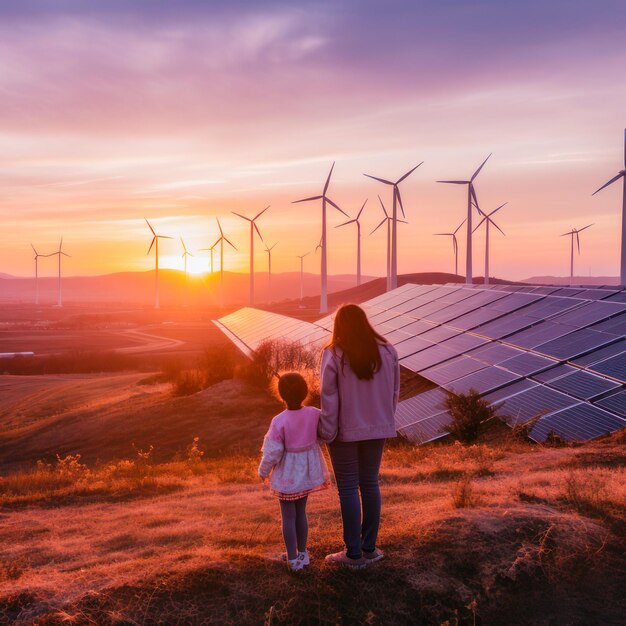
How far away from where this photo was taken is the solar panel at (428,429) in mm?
16703

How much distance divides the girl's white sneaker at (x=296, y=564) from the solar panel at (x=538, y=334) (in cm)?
1559

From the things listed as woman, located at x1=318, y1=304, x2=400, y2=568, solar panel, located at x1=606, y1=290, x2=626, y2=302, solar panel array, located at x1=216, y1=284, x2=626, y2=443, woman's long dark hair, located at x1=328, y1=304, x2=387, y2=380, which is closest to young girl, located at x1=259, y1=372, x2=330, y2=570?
woman, located at x1=318, y1=304, x2=400, y2=568

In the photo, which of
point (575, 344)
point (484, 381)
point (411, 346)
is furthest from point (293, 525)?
point (411, 346)

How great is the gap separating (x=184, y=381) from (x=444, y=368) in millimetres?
17972

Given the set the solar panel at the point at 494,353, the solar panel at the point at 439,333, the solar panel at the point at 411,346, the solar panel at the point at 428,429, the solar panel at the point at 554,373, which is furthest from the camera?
the solar panel at the point at 439,333

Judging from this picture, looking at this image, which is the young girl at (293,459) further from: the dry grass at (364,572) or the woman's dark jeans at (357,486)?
the dry grass at (364,572)

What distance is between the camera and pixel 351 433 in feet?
20.7

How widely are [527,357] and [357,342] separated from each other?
14477mm

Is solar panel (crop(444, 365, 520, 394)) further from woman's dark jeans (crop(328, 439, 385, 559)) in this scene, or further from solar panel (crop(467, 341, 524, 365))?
woman's dark jeans (crop(328, 439, 385, 559))

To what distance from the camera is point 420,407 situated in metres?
18.8

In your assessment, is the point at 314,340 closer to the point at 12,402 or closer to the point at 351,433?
the point at 12,402

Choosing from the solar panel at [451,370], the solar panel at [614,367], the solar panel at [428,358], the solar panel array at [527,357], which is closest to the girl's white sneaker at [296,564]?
the solar panel array at [527,357]

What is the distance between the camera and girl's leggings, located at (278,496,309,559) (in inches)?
254

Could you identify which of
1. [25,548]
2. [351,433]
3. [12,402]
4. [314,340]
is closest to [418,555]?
[351,433]
